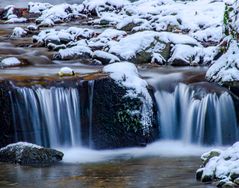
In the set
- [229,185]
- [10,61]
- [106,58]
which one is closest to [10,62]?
[10,61]

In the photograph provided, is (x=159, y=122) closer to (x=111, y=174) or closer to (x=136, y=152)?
(x=136, y=152)

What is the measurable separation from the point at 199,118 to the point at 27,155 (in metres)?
3.77

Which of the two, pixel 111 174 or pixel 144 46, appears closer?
pixel 111 174

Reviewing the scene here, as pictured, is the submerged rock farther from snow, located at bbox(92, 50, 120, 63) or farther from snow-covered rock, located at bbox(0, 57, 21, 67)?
snow, located at bbox(92, 50, 120, 63)

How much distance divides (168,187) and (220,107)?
439cm

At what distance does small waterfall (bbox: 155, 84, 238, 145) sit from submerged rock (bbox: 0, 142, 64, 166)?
2.86 meters

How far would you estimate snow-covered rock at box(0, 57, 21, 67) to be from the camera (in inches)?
537

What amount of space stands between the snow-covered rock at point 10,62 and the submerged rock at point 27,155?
13.6 feet

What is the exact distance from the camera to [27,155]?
9539 mm

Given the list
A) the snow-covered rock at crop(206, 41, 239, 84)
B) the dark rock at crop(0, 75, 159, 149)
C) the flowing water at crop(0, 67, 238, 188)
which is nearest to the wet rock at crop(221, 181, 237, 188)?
the flowing water at crop(0, 67, 238, 188)

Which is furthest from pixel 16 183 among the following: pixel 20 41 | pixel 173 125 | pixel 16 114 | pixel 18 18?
pixel 18 18

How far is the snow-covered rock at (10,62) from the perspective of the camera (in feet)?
44.7

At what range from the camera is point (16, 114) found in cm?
1098

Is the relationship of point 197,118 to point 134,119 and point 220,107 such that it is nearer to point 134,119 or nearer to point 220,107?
point 220,107
